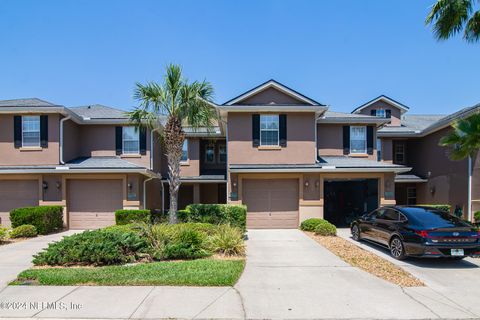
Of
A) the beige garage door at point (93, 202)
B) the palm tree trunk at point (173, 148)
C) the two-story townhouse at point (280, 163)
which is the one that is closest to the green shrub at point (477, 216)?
the two-story townhouse at point (280, 163)

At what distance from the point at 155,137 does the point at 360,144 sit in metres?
11.8

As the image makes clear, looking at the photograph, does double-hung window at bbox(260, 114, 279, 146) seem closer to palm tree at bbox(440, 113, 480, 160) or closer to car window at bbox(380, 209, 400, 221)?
car window at bbox(380, 209, 400, 221)

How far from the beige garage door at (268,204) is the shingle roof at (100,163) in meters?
5.84

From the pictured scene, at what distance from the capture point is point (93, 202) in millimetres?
16938

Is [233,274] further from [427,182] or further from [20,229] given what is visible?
[427,182]

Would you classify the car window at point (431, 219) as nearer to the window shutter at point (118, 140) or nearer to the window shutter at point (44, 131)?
the window shutter at point (118, 140)

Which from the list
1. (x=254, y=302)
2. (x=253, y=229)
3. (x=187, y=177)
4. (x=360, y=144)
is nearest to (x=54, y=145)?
(x=187, y=177)

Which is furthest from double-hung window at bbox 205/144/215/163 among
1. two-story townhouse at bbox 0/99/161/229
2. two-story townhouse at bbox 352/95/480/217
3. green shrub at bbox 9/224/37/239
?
green shrub at bbox 9/224/37/239

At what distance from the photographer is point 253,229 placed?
16.5 metres

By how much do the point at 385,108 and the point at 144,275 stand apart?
22075 mm

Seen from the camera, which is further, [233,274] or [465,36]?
[465,36]

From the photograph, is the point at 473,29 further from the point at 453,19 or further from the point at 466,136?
the point at 466,136

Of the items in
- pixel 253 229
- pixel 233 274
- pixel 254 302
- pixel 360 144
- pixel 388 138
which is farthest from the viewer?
pixel 388 138

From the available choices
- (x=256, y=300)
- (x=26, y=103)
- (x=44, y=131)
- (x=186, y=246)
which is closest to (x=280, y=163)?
(x=186, y=246)
